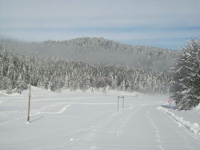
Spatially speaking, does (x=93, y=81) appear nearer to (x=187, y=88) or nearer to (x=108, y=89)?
(x=108, y=89)

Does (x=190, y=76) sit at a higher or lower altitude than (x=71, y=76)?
lower

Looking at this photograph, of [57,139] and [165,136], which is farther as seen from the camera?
[165,136]

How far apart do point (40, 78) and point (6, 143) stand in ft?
345

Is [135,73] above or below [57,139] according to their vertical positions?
above

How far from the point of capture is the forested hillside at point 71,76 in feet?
340

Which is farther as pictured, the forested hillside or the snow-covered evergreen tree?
the forested hillside

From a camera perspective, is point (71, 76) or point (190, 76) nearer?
point (190, 76)

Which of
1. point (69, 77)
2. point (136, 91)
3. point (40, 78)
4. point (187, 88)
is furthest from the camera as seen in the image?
point (136, 91)

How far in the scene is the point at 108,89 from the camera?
147 metres

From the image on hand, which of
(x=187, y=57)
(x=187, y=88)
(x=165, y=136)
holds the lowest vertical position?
(x=165, y=136)

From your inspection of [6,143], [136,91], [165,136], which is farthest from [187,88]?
[136,91]

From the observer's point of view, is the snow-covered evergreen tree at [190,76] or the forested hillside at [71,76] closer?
the snow-covered evergreen tree at [190,76]

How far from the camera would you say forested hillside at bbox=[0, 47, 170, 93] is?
340ft

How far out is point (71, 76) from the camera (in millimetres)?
134875
